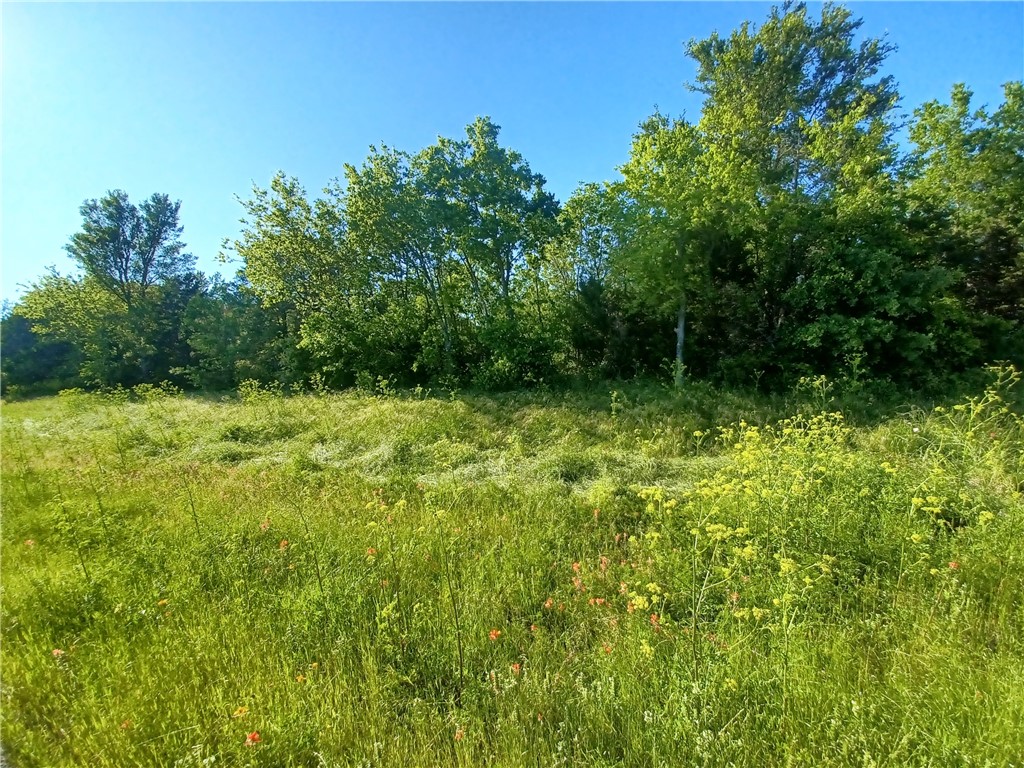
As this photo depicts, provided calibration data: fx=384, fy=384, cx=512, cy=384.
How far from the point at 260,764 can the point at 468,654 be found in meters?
1.12

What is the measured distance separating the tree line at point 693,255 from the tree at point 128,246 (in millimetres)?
7399

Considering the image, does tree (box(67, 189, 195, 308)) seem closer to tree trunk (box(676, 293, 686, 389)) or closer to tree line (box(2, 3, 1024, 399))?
tree line (box(2, 3, 1024, 399))

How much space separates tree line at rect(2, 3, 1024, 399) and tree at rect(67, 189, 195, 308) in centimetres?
740

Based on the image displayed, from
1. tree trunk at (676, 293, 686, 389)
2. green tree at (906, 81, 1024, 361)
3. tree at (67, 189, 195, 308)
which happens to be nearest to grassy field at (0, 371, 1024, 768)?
tree trunk at (676, 293, 686, 389)

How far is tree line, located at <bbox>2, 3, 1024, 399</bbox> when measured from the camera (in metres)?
9.48

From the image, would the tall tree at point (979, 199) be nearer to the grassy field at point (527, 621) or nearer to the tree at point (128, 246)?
the grassy field at point (527, 621)

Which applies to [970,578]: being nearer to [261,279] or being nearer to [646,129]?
[646,129]

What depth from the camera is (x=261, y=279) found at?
15.1 m

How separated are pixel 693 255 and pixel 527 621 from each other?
10.4 metres

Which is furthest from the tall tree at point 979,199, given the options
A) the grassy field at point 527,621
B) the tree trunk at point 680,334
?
the grassy field at point 527,621

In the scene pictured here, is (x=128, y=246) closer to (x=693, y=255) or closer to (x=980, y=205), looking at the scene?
(x=693, y=255)

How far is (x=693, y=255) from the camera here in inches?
408

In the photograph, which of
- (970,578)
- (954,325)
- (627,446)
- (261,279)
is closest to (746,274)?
(954,325)

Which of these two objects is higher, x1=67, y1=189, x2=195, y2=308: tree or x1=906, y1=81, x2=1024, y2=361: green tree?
x1=67, y1=189, x2=195, y2=308: tree
